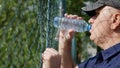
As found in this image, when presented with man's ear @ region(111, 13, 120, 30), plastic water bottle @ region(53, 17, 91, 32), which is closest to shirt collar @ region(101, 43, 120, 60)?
man's ear @ region(111, 13, 120, 30)

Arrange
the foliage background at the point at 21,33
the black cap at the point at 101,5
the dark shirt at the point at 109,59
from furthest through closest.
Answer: the foliage background at the point at 21,33, the black cap at the point at 101,5, the dark shirt at the point at 109,59

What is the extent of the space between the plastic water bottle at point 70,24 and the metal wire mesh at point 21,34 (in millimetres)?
472

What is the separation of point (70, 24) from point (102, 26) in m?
0.39

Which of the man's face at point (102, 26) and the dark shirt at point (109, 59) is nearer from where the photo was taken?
the dark shirt at point (109, 59)

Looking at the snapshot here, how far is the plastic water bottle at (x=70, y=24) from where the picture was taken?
3656 mm

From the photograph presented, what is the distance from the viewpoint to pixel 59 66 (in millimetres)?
3322

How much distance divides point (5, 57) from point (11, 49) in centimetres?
11

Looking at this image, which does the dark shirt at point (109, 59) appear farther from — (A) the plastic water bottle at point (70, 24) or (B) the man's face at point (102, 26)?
(A) the plastic water bottle at point (70, 24)

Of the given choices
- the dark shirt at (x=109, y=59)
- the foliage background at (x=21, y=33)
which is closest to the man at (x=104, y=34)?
the dark shirt at (x=109, y=59)

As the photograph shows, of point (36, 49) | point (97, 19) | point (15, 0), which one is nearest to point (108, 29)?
point (97, 19)

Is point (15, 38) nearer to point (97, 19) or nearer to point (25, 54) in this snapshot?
point (25, 54)

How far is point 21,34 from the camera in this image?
15.1 feet

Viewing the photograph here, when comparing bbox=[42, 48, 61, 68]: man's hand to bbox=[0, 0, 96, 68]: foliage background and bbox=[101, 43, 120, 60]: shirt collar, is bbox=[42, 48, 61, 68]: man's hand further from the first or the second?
bbox=[0, 0, 96, 68]: foliage background

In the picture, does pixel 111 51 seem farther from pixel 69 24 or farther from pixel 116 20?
pixel 69 24
